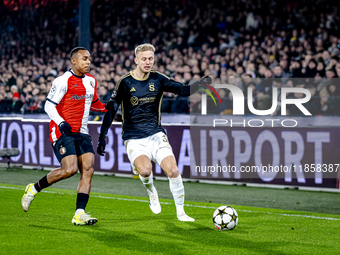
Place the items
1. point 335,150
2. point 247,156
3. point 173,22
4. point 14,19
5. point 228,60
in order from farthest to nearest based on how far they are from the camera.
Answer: point 14,19
point 173,22
point 228,60
point 247,156
point 335,150

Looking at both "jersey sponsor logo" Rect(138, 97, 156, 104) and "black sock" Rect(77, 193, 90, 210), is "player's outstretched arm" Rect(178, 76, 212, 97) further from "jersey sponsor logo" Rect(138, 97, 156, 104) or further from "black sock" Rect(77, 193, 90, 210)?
"black sock" Rect(77, 193, 90, 210)

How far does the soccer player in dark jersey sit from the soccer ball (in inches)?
14.2

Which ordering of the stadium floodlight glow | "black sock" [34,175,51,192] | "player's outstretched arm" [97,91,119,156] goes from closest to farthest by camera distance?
"player's outstretched arm" [97,91,119,156], "black sock" [34,175,51,192], the stadium floodlight glow

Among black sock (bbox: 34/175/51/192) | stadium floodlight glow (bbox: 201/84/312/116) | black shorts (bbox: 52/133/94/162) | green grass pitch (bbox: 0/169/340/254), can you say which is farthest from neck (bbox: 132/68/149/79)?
stadium floodlight glow (bbox: 201/84/312/116)

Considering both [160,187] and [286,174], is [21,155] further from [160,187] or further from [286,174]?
[286,174]

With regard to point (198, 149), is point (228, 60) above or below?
above

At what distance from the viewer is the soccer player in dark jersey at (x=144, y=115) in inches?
236

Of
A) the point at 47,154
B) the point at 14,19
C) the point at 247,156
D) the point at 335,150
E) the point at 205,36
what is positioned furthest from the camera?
the point at 14,19

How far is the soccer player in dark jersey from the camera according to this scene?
598 cm

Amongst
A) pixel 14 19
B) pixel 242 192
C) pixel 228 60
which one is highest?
pixel 14 19

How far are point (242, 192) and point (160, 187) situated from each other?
1.74 metres

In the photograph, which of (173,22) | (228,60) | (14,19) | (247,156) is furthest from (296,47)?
(14,19)

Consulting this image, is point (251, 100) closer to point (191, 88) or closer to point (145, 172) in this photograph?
point (191, 88)

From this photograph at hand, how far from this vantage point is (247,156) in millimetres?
10406
